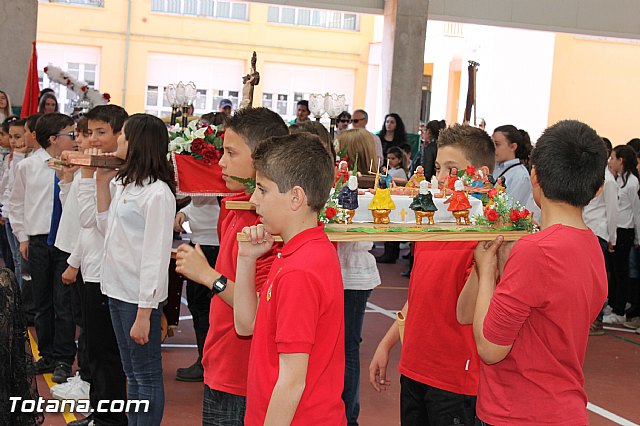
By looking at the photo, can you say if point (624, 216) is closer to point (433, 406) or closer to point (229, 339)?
point (433, 406)

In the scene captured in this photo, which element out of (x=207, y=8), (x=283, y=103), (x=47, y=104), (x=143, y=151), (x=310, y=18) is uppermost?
(x=310, y=18)

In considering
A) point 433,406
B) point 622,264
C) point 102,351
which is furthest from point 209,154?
point 622,264

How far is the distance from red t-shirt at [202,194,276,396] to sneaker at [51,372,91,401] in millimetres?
2691

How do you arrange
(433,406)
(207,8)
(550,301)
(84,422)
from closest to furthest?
1. (550,301)
2. (433,406)
3. (84,422)
4. (207,8)

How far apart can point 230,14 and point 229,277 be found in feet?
94.0

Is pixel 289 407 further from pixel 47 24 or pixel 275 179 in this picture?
pixel 47 24

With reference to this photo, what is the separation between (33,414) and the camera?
134 inches

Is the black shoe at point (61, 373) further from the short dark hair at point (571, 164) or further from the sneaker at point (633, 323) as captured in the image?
the sneaker at point (633, 323)

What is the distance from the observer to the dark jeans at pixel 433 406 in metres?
3.21

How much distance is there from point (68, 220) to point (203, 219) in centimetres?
101

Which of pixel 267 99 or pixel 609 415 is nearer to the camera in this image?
pixel 609 415

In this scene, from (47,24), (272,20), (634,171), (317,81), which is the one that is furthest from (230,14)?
(634,171)

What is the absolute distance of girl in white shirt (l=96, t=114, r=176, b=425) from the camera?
411 cm

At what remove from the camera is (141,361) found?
4121 millimetres
